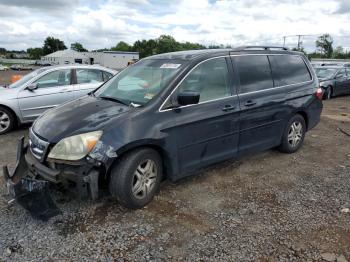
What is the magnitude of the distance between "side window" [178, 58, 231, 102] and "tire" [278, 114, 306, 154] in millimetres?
1663

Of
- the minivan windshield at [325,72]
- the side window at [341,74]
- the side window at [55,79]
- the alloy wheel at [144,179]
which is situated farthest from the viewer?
the side window at [341,74]

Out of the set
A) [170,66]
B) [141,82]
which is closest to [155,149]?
[141,82]

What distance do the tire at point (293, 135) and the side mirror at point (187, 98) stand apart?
2340 mm

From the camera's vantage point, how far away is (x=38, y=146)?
12.3ft

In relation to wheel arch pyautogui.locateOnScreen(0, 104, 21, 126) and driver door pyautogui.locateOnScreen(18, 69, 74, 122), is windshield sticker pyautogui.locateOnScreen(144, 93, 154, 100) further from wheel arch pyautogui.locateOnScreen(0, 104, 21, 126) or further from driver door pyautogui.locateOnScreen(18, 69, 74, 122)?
wheel arch pyautogui.locateOnScreen(0, 104, 21, 126)

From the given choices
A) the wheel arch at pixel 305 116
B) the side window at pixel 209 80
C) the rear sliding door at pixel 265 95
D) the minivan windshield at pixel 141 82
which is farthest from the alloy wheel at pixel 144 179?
the wheel arch at pixel 305 116

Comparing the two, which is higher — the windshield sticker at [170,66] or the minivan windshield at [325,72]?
the windshield sticker at [170,66]

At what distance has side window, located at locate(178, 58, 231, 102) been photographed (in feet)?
14.0

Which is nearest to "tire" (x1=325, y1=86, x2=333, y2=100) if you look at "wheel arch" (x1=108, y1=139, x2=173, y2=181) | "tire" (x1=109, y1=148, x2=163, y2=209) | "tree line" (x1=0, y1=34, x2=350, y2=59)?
"wheel arch" (x1=108, y1=139, x2=173, y2=181)

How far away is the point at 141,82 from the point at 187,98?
0.85 metres

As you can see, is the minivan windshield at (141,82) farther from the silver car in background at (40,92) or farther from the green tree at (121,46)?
the green tree at (121,46)

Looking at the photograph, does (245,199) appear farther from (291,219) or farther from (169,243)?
(169,243)

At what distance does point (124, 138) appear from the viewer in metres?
3.57

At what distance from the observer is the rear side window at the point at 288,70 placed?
215 inches
